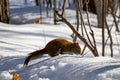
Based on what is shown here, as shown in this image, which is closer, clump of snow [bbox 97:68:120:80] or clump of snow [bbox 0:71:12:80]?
clump of snow [bbox 97:68:120:80]

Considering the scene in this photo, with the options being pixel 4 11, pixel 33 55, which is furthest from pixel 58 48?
pixel 4 11

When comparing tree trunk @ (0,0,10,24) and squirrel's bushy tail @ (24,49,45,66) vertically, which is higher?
squirrel's bushy tail @ (24,49,45,66)

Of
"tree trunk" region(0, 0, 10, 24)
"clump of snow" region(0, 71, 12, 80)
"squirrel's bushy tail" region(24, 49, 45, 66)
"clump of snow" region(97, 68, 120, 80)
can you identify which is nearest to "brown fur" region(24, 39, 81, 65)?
"squirrel's bushy tail" region(24, 49, 45, 66)

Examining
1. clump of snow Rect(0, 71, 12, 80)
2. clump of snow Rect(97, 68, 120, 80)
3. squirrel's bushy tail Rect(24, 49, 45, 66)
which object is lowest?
clump of snow Rect(0, 71, 12, 80)

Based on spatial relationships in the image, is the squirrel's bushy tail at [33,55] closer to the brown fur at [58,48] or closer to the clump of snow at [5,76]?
the brown fur at [58,48]

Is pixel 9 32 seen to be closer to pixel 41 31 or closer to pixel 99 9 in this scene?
→ pixel 41 31

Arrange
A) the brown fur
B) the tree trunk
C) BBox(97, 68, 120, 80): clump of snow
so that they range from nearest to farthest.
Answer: BBox(97, 68, 120, 80): clump of snow < the brown fur < the tree trunk

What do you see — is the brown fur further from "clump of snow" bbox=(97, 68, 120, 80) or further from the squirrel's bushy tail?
"clump of snow" bbox=(97, 68, 120, 80)

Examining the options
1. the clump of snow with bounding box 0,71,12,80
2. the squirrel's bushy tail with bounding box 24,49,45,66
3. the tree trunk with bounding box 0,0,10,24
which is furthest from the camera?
the tree trunk with bounding box 0,0,10,24

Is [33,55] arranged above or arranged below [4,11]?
above

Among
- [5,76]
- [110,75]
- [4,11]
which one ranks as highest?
[110,75]

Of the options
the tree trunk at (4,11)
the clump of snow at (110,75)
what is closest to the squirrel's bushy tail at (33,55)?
the clump of snow at (110,75)

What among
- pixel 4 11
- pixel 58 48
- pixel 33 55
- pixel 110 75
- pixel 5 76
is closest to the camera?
pixel 110 75

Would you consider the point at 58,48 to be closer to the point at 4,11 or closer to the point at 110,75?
the point at 110,75
